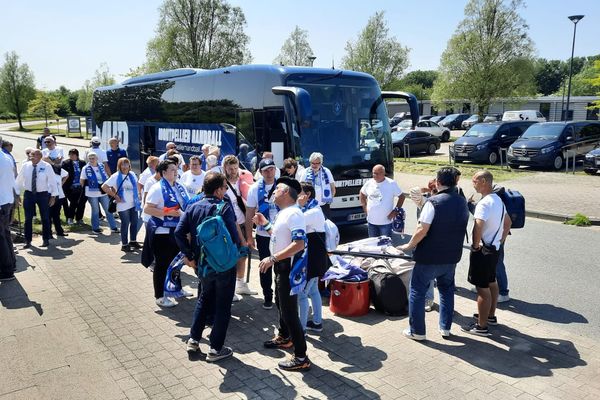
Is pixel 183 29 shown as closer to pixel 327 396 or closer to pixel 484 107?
pixel 484 107

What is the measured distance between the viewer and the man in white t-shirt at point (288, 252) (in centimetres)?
455

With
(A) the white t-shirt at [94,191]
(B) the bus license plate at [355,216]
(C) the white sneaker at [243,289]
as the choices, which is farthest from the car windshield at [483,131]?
(C) the white sneaker at [243,289]

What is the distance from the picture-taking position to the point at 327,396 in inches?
172

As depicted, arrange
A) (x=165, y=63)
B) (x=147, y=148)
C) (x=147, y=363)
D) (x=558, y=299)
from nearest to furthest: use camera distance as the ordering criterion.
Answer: (x=147, y=363) < (x=558, y=299) < (x=147, y=148) < (x=165, y=63)

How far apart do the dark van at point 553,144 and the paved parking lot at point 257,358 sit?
15.6 metres

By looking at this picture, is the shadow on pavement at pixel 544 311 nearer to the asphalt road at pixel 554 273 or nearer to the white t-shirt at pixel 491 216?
the asphalt road at pixel 554 273

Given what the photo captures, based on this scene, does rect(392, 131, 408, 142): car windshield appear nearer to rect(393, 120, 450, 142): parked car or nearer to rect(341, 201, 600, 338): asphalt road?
rect(393, 120, 450, 142): parked car

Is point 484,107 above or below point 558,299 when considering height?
above

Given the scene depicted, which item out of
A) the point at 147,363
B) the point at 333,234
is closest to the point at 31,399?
the point at 147,363

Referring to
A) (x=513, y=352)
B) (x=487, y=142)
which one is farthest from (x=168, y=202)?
(x=487, y=142)

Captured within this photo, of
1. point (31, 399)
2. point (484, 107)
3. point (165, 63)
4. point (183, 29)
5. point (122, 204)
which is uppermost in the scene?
point (183, 29)

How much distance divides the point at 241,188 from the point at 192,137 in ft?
21.7

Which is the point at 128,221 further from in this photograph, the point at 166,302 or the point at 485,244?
the point at 485,244

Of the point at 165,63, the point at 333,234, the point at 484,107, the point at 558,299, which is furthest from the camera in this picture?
the point at 165,63
